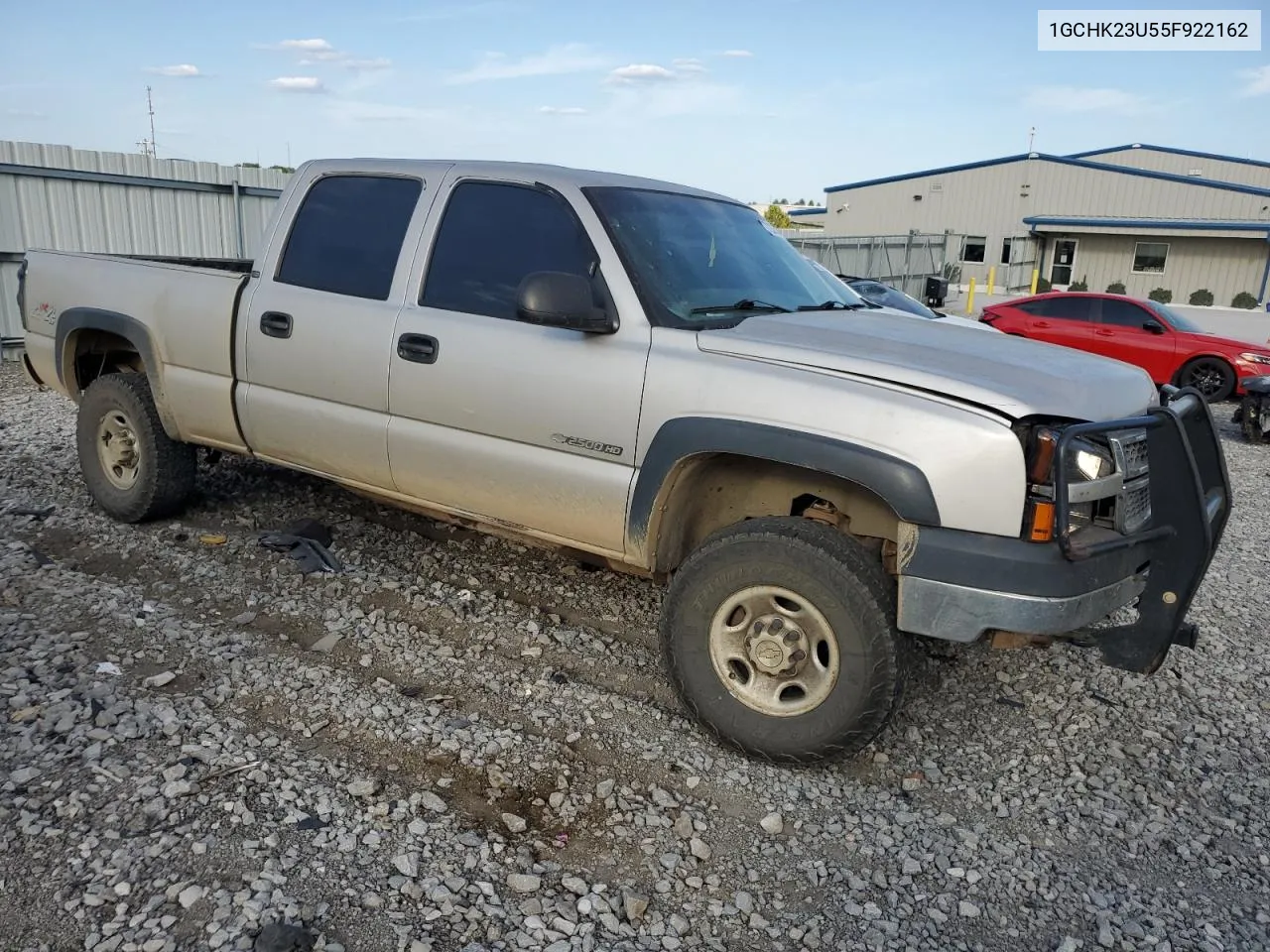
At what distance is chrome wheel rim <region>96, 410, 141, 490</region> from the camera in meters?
5.63

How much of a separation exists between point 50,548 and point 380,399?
2380 millimetres

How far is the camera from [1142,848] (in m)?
3.20

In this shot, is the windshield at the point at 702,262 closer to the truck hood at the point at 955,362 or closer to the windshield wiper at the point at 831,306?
the windshield wiper at the point at 831,306

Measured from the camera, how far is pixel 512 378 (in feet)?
12.9

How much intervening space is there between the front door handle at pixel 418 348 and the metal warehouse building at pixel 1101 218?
3417cm

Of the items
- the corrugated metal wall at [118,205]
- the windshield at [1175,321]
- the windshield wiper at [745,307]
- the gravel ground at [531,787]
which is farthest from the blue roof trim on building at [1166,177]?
the windshield wiper at [745,307]

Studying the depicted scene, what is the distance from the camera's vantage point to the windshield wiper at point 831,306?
14.1 ft

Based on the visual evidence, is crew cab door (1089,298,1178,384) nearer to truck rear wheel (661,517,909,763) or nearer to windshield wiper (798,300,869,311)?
windshield wiper (798,300,869,311)

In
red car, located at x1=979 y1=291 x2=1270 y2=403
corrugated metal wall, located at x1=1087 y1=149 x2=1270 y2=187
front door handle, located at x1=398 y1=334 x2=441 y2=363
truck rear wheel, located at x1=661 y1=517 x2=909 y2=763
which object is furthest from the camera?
corrugated metal wall, located at x1=1087 y1=149 x2=1270 y2=187

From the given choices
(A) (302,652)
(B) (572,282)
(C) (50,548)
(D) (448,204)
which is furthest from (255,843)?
(C) (50,548)

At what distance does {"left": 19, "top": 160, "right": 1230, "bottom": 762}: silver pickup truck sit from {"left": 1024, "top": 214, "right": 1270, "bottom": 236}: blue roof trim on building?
3435 centimetres

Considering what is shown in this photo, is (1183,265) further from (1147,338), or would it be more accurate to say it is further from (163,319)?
(163,319)

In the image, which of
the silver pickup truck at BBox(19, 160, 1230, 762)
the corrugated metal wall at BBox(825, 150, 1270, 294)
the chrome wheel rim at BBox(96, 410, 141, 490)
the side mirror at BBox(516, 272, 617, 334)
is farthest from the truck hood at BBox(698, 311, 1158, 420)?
the corrugated metal wall at BBox(825, 150, 1270, 294)

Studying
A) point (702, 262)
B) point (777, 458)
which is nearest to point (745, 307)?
point (702, 262)
